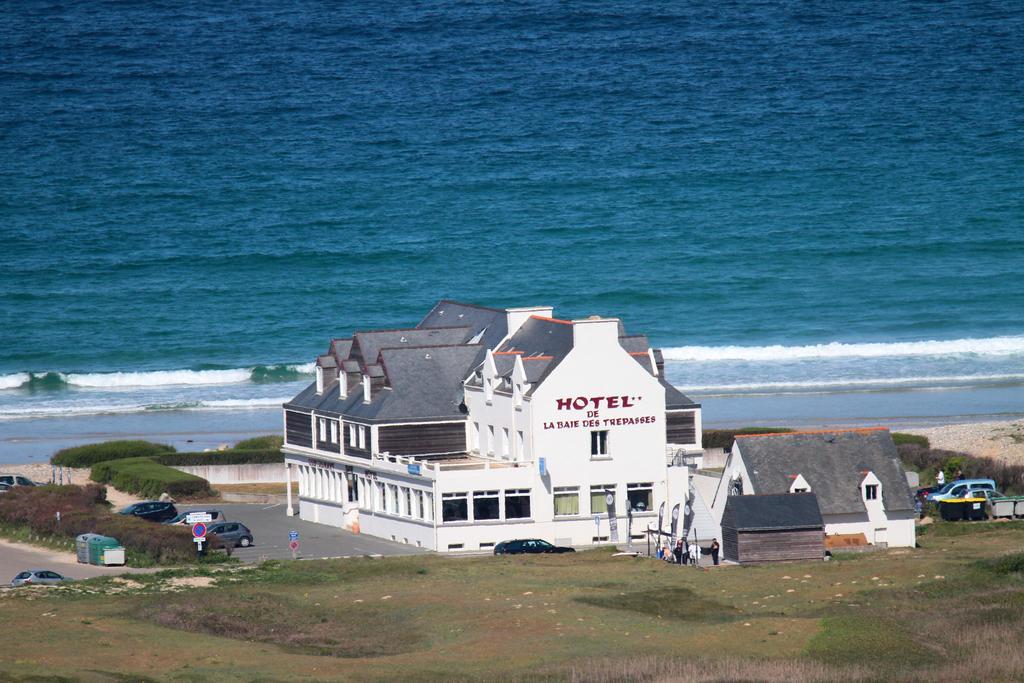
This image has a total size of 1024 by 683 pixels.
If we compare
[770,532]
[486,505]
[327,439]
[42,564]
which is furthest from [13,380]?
[770,532]

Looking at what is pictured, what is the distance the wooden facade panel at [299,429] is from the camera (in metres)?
75.8

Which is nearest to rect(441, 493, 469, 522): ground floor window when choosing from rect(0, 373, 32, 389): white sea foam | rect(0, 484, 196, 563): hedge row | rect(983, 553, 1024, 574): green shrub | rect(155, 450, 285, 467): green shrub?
rect(0, 484, 196, 563): hedge row

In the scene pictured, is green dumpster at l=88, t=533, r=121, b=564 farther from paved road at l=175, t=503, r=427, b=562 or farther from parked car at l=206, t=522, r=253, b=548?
paved road at l=175, t=503, r=427, b=562

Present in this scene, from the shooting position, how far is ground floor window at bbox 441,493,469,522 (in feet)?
217

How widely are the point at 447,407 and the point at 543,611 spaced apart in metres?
20.8

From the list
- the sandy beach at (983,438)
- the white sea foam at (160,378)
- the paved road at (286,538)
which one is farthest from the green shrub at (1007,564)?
the white sea foam at (160,378)

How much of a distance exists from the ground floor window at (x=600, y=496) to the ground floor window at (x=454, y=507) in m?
4.87

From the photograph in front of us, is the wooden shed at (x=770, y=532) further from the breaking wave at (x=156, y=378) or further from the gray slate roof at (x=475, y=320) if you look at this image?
the breaking wave at (x=156, y=378)

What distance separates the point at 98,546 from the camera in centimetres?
6328

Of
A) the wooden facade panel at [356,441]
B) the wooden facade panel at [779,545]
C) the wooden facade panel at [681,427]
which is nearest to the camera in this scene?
the wooden facade panel at [779,545]

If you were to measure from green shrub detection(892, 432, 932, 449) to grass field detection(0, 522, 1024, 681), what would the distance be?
1960 cm

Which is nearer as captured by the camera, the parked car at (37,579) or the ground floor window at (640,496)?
the parked car at (37,579)

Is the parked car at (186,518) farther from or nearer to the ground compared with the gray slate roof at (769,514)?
farther from the ground

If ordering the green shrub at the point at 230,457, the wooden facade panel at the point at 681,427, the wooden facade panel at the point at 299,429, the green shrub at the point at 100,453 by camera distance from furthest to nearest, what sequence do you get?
1. the green shrub at the point at 100,453
2. the green shrub at the point at 230,457
3. the wooden facade panel at the point at 299,429
4. the wooden facade panel at the point at 681,427
